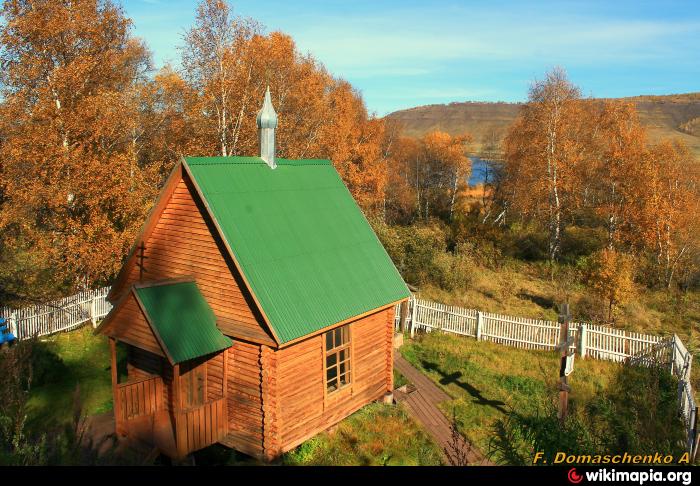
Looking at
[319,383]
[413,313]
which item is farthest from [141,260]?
[413,313]

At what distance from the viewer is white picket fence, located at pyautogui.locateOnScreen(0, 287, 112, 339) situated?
1711 cm

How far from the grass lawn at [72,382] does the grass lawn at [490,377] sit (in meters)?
9.43

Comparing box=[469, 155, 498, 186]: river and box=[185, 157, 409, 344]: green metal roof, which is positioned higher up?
box=[469, 155, 498, 186]: river

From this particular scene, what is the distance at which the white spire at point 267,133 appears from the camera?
43.4 feet

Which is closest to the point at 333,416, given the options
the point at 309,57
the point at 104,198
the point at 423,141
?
the point at 104,198

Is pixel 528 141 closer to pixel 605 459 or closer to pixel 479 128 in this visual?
pixel 605 459

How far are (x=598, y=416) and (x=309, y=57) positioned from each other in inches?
1260

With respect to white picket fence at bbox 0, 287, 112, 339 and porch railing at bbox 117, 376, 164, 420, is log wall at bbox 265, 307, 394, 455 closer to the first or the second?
porch railing at bbox 117, 376, 164, 420

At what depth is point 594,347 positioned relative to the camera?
1775cm

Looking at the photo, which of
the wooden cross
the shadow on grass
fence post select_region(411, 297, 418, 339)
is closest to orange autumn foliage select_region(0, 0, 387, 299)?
the wooden cross

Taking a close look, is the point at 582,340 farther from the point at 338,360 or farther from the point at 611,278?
the point at 338,360

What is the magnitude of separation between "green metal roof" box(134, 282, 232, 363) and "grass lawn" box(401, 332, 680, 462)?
663cm

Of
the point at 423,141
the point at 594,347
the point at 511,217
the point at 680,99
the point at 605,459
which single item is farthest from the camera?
the point at 680,99

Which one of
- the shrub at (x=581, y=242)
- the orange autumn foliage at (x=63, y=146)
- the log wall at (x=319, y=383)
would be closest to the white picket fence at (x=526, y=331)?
the log wall at (x=319, y=383)
